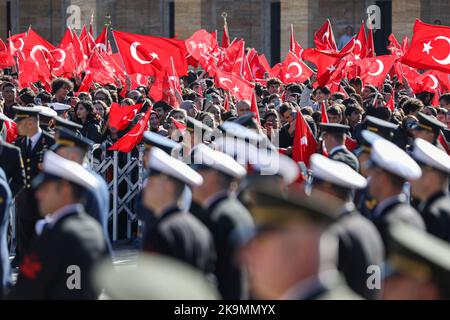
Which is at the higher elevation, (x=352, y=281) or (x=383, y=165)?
(x=383, y=165)

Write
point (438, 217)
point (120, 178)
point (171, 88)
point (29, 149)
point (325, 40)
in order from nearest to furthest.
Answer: point (438, 217)
point (29, 149)
point (120, 178)
point (171, 88)
point (325, 40)

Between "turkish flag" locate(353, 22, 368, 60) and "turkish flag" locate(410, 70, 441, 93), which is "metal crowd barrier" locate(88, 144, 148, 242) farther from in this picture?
"turkish flag" locate(353, 22, 368, 60)

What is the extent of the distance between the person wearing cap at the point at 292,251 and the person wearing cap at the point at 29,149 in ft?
22.6

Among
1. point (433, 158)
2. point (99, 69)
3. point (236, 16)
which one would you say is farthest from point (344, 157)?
point (236, 16)

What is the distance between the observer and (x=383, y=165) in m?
6.19

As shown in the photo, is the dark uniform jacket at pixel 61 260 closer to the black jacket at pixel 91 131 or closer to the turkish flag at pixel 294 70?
the black jacket at pixel 91 131

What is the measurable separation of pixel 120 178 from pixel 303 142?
9.37 ft

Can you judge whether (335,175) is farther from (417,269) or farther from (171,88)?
(171,88)

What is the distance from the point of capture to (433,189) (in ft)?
22.1

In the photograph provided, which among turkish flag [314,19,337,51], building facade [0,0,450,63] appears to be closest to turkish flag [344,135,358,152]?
turkish flag [314,19,337,51]

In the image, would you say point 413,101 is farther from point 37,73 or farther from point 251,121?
point 37,73
